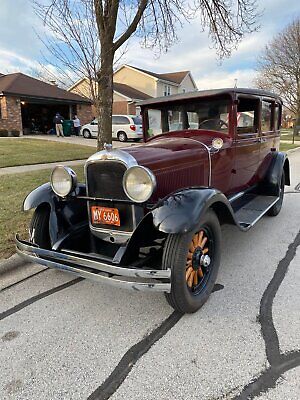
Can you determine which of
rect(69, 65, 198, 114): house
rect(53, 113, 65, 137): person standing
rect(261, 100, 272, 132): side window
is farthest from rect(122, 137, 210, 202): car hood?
rect(69, 65, 198, 114): house

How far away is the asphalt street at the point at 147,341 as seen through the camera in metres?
1.87

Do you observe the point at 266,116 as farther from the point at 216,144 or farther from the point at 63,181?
the point at 63,181

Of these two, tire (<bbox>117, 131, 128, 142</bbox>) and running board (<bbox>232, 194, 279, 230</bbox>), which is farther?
tire (<bbox>117, 131, 128, 142</bbox>)

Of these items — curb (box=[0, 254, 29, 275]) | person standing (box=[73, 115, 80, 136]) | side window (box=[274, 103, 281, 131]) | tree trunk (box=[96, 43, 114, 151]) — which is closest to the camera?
curb (box=[0, 254, 29, 275])

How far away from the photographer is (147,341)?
2268mm

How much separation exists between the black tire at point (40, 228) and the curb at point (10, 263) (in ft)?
1.60

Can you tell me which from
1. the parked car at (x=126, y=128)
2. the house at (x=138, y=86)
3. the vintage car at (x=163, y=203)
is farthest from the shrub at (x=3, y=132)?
the vintage car at (x=163, y=203)

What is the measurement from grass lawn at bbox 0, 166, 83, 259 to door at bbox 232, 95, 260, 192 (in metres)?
2.92

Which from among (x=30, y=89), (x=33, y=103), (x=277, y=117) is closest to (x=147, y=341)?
(x=277, y=117)

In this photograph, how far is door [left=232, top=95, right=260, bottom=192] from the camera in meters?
3.97

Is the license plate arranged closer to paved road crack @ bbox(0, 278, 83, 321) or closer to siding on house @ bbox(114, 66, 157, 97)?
paved road crack @ bbox(0, 278, 83, 321)

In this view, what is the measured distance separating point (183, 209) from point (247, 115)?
2.40 meters

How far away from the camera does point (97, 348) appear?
220 centimetres

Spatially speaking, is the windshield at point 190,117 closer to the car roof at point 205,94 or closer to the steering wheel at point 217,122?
the steering wheel at point 217,122
